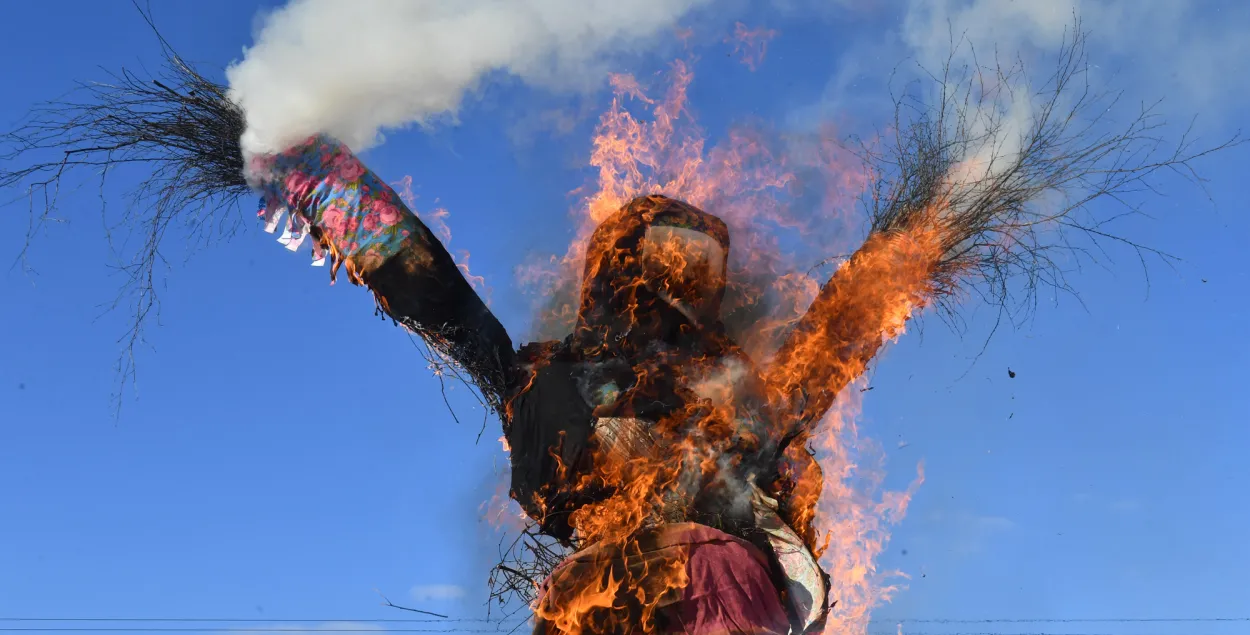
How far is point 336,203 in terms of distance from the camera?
7520 mm

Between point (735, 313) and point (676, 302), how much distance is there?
0.72 metres

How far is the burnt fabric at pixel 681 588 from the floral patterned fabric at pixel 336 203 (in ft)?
6.99

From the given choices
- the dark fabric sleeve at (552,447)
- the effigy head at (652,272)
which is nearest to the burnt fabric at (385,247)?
the dark fabric sleeve at (552,447)

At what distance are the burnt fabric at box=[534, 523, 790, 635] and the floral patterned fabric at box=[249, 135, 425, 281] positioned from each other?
213 cm

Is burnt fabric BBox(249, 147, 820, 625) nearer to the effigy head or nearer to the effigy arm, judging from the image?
the effigy head

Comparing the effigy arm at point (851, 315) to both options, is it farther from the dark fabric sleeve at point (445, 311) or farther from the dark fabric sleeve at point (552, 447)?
the dark fabric sleeve at point (445, 311)

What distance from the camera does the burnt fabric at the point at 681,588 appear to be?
265 inches

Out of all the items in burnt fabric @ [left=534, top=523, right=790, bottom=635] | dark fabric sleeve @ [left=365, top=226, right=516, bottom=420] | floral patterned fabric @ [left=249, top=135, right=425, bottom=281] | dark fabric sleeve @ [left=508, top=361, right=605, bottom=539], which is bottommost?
burnt fabric @ [left=534, top=523, right=790, bottom=635]

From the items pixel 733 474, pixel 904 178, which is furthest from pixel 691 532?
pixel 904 178

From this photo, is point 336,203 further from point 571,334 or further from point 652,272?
point 652,272

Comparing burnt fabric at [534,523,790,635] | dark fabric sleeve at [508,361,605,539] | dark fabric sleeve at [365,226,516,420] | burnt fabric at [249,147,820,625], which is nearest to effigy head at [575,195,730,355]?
burnt fabric at [249,147,820,625]

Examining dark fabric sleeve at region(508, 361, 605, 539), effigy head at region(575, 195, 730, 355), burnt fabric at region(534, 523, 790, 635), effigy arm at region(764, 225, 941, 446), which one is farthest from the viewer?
effigy arm at region(764, 225, 941, 446)

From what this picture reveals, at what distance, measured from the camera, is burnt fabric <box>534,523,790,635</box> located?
6.73 meters

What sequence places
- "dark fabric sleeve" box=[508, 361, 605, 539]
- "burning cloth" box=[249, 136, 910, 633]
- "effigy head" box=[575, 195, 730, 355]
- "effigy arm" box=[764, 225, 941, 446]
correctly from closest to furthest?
"burning cloth" box=[249, 136, 910, 633], "dark fabric sleeve" box=[508, 361, 605, 539], "effigy head" box=[575, 195, 730, 355], "effigy arm" box=[764, 225, 941, 446]
